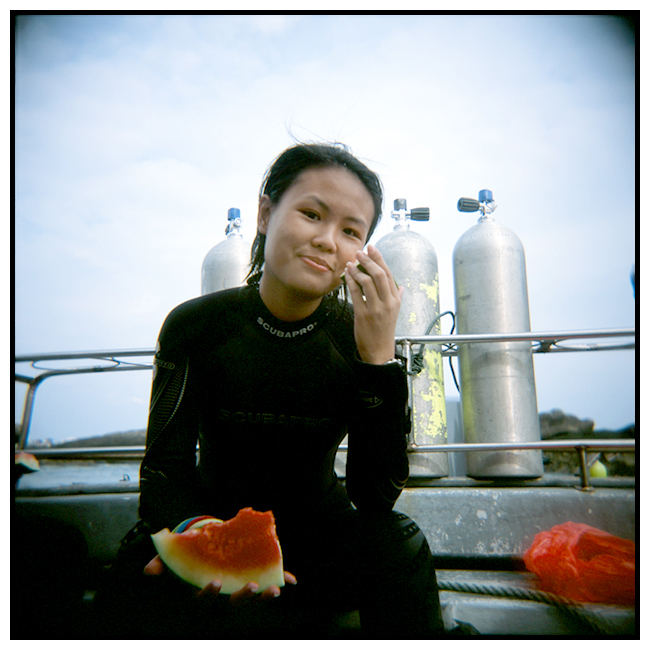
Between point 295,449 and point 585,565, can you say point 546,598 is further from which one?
point 295,449

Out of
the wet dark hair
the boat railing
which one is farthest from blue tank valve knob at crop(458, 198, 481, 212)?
the wet dark hair

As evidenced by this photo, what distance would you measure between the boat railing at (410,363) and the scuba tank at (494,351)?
0.10 metres

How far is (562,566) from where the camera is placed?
1336mm

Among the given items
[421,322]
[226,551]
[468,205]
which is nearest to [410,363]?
[421,322]

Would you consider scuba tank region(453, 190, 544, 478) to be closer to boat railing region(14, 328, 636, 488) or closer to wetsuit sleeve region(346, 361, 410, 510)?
boat railing region(14, 328, 636, 488)

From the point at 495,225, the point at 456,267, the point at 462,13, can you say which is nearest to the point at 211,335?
the point at 462,13

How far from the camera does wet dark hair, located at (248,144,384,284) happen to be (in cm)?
106

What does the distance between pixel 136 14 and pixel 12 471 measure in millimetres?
1280

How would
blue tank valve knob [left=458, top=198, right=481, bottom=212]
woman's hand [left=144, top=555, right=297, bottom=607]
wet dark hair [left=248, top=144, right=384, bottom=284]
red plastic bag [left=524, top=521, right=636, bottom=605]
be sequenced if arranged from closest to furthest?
woman's hand [left=144, top=555, right=297, bottom=607], wet dark hair [left=248, top=144, right=384, bottom=284], red plastic bag [left=524, top=521, right=636, bottom=605], blue tank valve knob [left=458, top=198, right=481, bottom=212]

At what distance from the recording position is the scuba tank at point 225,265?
224 cm

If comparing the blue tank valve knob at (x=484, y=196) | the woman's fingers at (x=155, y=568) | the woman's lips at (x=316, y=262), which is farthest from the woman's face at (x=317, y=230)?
the blue tank valve knob at (x=484, y=196)

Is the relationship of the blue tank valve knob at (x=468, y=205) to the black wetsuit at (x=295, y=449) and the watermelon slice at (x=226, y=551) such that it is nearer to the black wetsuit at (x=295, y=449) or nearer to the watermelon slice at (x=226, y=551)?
the black wetsuit at (x=295, y=449)

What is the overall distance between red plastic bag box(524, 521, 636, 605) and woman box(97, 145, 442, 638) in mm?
666

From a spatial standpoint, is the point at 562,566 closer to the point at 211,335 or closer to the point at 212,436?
the point at 212,436
